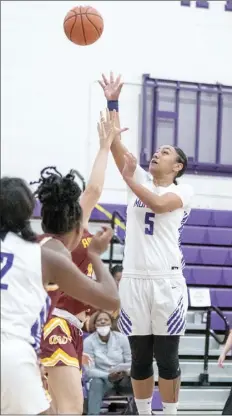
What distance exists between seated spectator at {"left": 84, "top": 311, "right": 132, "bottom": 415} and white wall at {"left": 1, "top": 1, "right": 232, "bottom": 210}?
293 cm

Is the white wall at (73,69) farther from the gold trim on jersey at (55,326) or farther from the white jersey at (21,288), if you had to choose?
the white jersey at (21,288)

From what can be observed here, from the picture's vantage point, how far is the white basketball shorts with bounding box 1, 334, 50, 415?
2.66m

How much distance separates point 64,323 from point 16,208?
1.12 m

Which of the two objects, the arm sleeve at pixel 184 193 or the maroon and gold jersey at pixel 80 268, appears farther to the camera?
the arm sleeve at pixel 184 193

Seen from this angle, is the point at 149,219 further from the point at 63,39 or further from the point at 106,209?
the point at 63,39

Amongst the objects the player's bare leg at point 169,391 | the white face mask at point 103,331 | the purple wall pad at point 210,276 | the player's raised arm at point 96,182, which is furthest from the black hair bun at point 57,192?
the white face mask at point 103,331

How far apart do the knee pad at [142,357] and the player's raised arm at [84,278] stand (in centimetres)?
139

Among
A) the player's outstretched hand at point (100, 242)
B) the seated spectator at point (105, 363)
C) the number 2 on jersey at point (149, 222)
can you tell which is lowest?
the seated spectator at point (105, 363)

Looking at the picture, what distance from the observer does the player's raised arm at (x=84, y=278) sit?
277cm

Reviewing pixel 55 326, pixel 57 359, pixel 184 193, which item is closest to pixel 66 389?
pixel 57 359

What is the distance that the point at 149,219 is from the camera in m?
4.32

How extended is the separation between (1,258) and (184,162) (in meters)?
2.00

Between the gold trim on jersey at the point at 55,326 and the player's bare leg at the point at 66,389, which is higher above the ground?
the gold trim on jersey at the point at 55,326

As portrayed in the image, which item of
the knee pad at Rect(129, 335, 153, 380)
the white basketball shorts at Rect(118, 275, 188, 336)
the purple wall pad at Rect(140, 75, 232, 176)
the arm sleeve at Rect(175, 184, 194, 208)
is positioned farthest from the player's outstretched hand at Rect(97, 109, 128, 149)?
the purple wall pad at Rect(140, 75, 232, 176)
